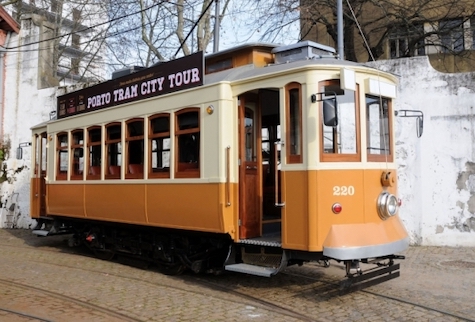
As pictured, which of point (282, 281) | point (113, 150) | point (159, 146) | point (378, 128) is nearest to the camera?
point (378, 128)

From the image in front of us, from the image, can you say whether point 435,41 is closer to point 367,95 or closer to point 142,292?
point 367,95

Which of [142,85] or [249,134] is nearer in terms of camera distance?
[249,134]

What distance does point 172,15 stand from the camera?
2095 centimetres

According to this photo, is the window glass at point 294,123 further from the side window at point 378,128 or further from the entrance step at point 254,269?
the entrance step at point 254,269

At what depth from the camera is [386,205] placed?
6.38 metres

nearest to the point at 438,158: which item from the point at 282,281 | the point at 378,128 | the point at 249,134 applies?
the point at 378,128

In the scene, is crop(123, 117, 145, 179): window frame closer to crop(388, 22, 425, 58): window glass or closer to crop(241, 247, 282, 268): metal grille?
crop(241, 247, 282, 268): metal grille

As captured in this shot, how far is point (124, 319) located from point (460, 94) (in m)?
8.45

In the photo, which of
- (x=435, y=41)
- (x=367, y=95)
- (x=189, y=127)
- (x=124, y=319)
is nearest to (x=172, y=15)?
(x=435, y=41)

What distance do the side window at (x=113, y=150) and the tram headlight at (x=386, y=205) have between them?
4.64m

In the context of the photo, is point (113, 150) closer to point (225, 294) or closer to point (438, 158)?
point (225, 294)

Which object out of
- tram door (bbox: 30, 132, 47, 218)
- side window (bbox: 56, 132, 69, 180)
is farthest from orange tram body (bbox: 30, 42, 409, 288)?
tram door (bbox: 30, 132, 47, 218)

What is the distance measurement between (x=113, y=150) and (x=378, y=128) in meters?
4.78

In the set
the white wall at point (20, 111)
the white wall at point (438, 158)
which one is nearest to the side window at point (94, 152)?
the white wall at point (438, 158)
